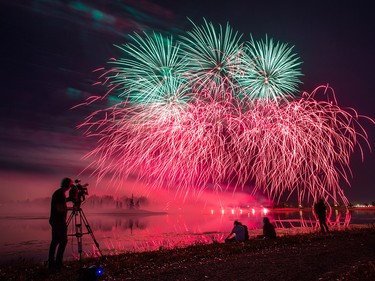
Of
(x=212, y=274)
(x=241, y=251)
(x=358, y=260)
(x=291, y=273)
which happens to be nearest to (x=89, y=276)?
(x=212, y=274)

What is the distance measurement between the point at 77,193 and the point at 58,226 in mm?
1289

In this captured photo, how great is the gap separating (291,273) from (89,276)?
5.24 m

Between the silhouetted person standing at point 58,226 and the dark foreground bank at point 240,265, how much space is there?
14.9 inches

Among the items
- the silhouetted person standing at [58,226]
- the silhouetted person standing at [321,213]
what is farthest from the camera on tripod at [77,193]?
the silhouetted person standing at [321,213]

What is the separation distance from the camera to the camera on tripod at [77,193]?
11398 mm

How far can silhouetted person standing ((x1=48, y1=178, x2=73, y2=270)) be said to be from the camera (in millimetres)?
10461

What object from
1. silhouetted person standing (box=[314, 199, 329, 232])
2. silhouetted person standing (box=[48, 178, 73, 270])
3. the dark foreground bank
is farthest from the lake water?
silhouetted person standing (box=[314, 199, 329, 232])

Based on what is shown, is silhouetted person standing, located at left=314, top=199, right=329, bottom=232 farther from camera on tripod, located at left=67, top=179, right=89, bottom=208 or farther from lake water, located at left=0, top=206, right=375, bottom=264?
camera on tripod, located at left=67, top=179, right=89, bottom=208

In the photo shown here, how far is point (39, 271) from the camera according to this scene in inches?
411

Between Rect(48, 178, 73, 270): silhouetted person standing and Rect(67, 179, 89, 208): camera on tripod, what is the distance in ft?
1.99

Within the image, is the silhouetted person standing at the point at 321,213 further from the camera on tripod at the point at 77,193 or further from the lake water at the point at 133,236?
the camera on tripod at the point at 77,193

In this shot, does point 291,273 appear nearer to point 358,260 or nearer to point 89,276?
point 358,260

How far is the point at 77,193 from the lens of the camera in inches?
452

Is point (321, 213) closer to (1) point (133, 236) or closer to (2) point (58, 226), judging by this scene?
(2) point (58, 226)
